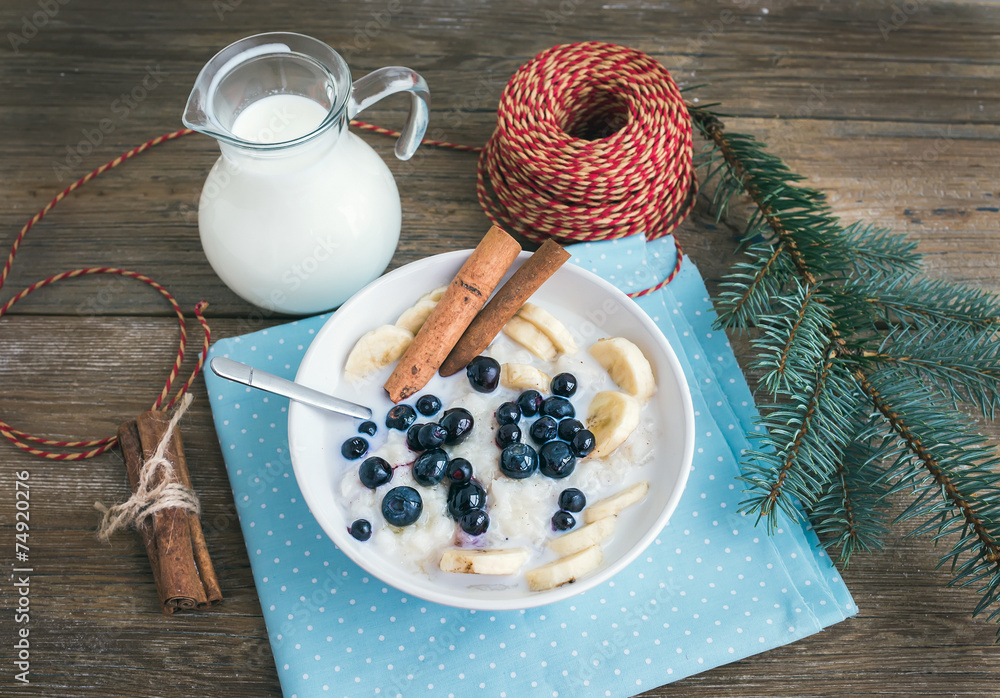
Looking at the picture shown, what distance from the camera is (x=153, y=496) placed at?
1.16 metres

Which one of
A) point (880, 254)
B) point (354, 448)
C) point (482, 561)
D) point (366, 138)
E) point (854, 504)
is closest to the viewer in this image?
point (482, 561)

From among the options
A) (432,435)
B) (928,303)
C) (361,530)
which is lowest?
(361,530)

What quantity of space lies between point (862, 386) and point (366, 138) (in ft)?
3.61

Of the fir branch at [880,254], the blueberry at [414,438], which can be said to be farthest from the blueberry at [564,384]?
the fir branch at [880,254]

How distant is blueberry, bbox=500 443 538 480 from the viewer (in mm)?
1030

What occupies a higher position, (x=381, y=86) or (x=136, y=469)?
(x=381, y=86)

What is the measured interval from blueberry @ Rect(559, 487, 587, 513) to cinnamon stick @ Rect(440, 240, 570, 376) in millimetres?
268

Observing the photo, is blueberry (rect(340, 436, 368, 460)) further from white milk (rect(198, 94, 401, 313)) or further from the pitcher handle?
the pitcher handle

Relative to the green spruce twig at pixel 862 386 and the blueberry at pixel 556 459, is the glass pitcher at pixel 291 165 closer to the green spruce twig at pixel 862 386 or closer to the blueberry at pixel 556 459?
the blueberry at pixel 556 459

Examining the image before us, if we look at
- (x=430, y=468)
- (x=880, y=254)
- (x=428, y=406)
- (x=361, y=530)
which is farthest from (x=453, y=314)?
(x=880, y=254)

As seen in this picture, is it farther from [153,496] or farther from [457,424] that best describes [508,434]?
[153,496]

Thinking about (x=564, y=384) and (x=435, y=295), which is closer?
(x=564, y=384)

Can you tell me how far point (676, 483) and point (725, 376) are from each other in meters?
0.35

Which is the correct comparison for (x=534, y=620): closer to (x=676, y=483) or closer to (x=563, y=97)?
(x=676, y=483)
